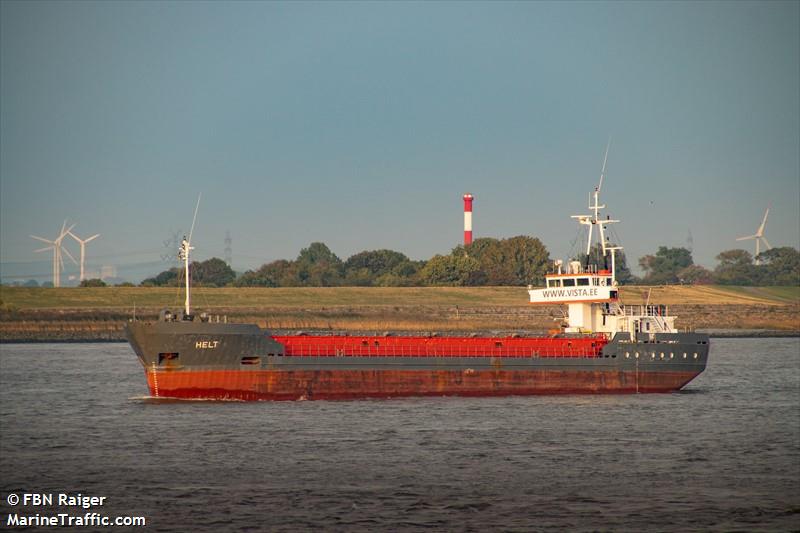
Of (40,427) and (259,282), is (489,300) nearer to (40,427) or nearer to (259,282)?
(259,282)

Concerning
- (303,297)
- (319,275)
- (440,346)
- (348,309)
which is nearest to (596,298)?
(440,346)

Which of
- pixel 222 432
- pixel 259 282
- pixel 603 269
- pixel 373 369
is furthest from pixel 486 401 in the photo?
pixel 259 282

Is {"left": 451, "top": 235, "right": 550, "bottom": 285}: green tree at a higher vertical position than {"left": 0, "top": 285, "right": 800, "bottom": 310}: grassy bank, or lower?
higher

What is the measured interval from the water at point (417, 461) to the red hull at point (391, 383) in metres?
1.08

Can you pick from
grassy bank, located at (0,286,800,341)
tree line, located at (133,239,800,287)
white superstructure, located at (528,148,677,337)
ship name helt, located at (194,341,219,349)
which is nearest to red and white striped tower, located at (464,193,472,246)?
tree line, located at (133,239,800,287)

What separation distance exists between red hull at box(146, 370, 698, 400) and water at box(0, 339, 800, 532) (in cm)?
108

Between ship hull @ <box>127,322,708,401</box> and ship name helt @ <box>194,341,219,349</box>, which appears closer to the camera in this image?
ship name helt @ <box>194,341,219,349</box>

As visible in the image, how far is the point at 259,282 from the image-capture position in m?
169

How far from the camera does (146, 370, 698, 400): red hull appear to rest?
4616 centimetres

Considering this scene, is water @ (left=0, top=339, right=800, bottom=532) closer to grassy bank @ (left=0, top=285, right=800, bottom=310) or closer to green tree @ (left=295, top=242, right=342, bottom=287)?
grassy bank @ (left=0, top=285, right=800, bottom=310)

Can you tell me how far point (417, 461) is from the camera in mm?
32375

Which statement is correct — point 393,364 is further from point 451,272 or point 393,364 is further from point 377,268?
point 377,268

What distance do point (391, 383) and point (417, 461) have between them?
53.9ft

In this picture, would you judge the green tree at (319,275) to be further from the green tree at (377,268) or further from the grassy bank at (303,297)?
the grassy bank at (303,297)
